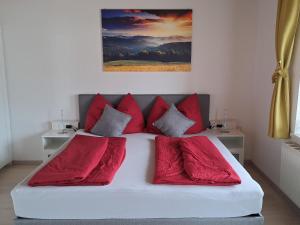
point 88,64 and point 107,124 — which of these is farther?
point 88,64

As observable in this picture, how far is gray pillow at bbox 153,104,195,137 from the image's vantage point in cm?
354

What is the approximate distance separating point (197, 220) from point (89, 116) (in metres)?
2.23

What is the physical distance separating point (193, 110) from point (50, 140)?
2.11 metres

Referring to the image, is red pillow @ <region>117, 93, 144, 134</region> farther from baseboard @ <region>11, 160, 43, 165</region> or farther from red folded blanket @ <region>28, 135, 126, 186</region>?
baseboard @ <region>11, 160, 43, 165</region>

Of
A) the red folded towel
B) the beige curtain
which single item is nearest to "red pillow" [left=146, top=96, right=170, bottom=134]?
the red folded towel

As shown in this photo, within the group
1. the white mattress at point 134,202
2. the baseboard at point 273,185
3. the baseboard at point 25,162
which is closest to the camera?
the white mattress at point 134,202

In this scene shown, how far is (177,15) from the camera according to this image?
12.3 feet

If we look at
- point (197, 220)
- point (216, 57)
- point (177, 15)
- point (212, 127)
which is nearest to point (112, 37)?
point (177, 15)

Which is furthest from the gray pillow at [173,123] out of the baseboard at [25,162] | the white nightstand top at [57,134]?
the baseboard at [25,162]

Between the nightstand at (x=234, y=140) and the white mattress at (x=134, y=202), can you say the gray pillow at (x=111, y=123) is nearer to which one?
the nightstand at (x=234, y=140)

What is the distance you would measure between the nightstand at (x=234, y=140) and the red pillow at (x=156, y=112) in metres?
0.73

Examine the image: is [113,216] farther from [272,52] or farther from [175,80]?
[272,52]

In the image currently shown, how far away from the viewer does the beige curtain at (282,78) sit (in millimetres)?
2814

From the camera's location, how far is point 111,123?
3566 millimetres
